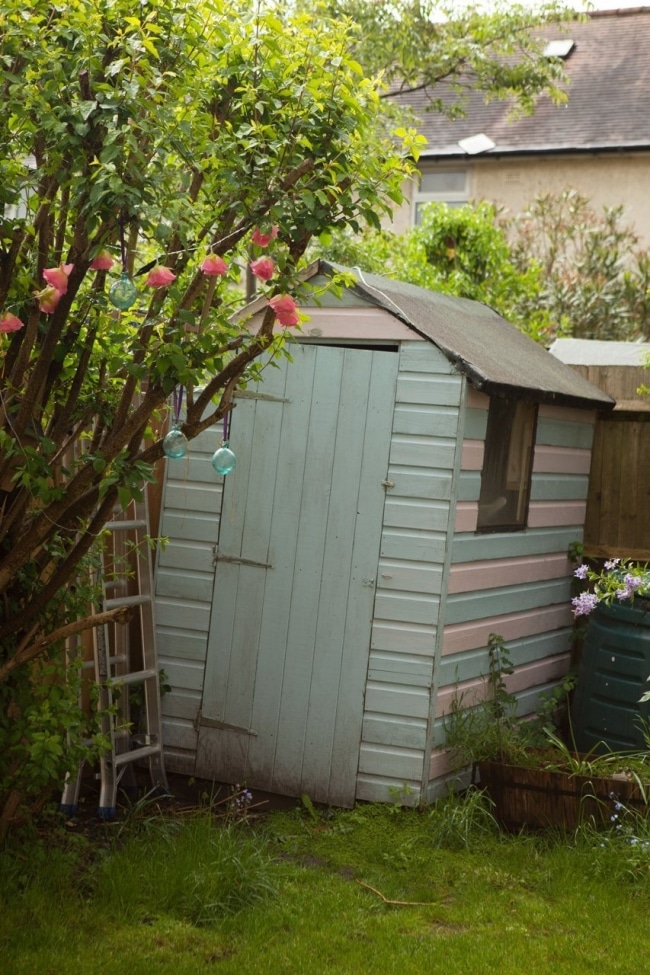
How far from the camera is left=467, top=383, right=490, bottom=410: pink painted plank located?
5.96 m

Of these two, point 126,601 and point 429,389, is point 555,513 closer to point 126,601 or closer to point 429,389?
point 429,389

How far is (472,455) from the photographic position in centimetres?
607

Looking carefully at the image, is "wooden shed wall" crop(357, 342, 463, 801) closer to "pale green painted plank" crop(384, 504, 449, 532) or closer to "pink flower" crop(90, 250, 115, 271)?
"pale green painted plank" crop(384, 504, 449, 532)

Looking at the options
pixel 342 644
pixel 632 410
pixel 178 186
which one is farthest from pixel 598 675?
pixel 178 186

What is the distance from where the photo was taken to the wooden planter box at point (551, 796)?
556 centimetres

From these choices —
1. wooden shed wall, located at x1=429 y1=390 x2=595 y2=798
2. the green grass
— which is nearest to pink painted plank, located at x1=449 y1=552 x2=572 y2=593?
wooden shed wall, located at x1=429 y1=390 x2=595 y2=798

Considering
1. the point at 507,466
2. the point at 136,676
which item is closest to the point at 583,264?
the point at 507,466

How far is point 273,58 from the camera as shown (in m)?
4.05

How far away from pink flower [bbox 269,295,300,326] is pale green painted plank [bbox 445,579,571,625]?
2331 mm

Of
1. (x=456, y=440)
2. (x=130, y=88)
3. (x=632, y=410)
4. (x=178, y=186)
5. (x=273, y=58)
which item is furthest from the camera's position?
(x=632, y=410)

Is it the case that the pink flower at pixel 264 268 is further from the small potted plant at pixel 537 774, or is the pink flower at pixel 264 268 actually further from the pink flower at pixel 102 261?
the small potted plant at pixel 537 774

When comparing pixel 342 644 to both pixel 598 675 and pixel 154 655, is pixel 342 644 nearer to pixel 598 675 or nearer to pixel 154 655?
pixel 154 655

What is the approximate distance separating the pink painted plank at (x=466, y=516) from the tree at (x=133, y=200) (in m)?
1.84

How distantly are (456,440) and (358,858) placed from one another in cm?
205
